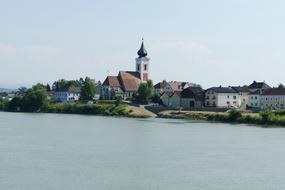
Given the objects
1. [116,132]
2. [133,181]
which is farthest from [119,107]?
[133,181]

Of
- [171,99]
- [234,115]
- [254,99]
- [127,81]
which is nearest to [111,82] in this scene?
[127,81]

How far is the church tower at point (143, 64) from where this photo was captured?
7174 centimetres

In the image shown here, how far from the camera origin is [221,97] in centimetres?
5616

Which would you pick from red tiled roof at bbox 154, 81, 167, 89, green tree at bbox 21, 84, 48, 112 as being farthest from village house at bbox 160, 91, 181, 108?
green tree at bbox 21, 84, 48, 112

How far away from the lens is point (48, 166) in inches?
742

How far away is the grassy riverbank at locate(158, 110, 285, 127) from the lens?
41.4 m

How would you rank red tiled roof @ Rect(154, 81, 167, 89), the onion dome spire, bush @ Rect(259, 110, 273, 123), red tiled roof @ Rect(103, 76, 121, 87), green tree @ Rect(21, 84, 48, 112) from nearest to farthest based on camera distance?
bush @ Rect(259, 110, 273, 123) → green tree @ Rect(21, 84, 48, 112) → red tiled roof @ Rect(103, 76, 121, 87) → red tiled roof @ Rect(154, 81, 167, 89) → the onion dome spire

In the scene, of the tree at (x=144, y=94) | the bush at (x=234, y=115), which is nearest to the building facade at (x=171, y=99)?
the tree at (x=144, y=94)

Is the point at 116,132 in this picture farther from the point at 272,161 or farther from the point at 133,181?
the point at 133,181

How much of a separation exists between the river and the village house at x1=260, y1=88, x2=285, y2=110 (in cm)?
2367

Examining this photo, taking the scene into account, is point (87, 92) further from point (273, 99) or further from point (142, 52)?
point (273, 99)

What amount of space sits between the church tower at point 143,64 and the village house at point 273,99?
1930 cm

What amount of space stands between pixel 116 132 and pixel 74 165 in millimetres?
13118

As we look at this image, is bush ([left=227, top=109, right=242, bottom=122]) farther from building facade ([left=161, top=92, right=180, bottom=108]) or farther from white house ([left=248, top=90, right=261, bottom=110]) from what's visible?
building facade ([left=161, top=92, right=180, bottom=108])
